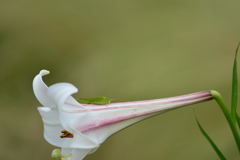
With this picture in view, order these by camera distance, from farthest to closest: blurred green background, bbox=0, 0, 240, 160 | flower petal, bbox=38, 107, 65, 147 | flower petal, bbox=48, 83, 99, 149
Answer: blurred green background, bbox=0, 0, 240, 160 < flower petal, bbox=38, 107, 65, 147 < flower petal, bbox=48, 83, 99, 149

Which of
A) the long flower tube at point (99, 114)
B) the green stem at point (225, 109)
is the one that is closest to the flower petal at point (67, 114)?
the long flower tube at point (99, 114)

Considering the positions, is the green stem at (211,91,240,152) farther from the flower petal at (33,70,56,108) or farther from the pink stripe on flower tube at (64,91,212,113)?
the flower petal at (33,70,56,108)

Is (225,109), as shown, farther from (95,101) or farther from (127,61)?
(127,61)

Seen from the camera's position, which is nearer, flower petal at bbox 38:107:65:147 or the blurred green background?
flower petal at bbox 38:107:65:147

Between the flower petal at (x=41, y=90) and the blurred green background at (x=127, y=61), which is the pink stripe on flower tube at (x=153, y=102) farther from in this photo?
the blurred green background at (x=127, y=61)

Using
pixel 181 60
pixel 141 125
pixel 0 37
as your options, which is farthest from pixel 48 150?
pixel 181 60

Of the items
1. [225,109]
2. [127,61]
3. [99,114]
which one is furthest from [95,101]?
[127,61]

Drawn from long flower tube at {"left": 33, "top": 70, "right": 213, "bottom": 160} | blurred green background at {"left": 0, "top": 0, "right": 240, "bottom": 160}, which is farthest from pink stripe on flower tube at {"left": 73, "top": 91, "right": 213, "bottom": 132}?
blurred green background at {"left": 0, "top": 0, "right": 240, "bottom": 160}

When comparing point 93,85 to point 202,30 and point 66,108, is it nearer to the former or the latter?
point 202,30
